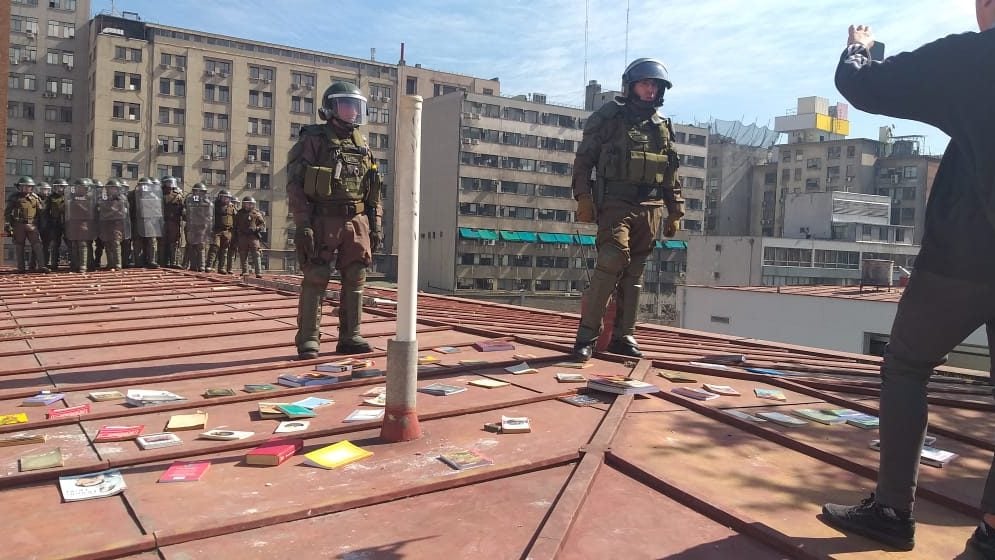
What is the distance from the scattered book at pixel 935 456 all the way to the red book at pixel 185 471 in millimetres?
2811

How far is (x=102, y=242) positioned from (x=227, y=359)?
1162 cm

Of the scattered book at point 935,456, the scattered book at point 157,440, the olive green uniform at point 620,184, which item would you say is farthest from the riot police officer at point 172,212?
the scattered book at point 935,456

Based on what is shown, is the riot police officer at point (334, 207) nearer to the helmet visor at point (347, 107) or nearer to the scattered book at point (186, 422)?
the helmet visor at point (347, 107)

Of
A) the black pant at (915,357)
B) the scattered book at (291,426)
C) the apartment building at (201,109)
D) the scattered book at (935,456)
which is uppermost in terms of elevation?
the apartment building at (201,109)

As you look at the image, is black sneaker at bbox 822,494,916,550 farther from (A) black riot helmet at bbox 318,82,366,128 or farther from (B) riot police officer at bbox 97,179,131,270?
(B) riot police officer at bbox 97,179,131,270

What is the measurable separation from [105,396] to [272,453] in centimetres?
162

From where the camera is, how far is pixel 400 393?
3.21 meters

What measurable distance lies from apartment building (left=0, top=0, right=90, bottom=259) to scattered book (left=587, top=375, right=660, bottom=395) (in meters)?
62.4

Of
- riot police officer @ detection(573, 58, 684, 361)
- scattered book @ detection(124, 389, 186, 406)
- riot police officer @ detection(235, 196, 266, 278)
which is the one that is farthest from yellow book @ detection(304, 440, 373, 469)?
riot police officer @ detection(235, 196, 266, 278)

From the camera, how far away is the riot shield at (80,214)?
46.8 ft

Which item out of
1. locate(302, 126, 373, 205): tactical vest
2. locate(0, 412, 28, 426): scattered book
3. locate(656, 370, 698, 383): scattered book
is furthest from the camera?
locate(302, 126, 373, 205): tactical vest

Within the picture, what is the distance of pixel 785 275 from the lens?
47.8m

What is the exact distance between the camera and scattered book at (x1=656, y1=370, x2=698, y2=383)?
4.52 m

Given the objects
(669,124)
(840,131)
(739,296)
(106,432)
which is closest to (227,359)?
(106,432)
